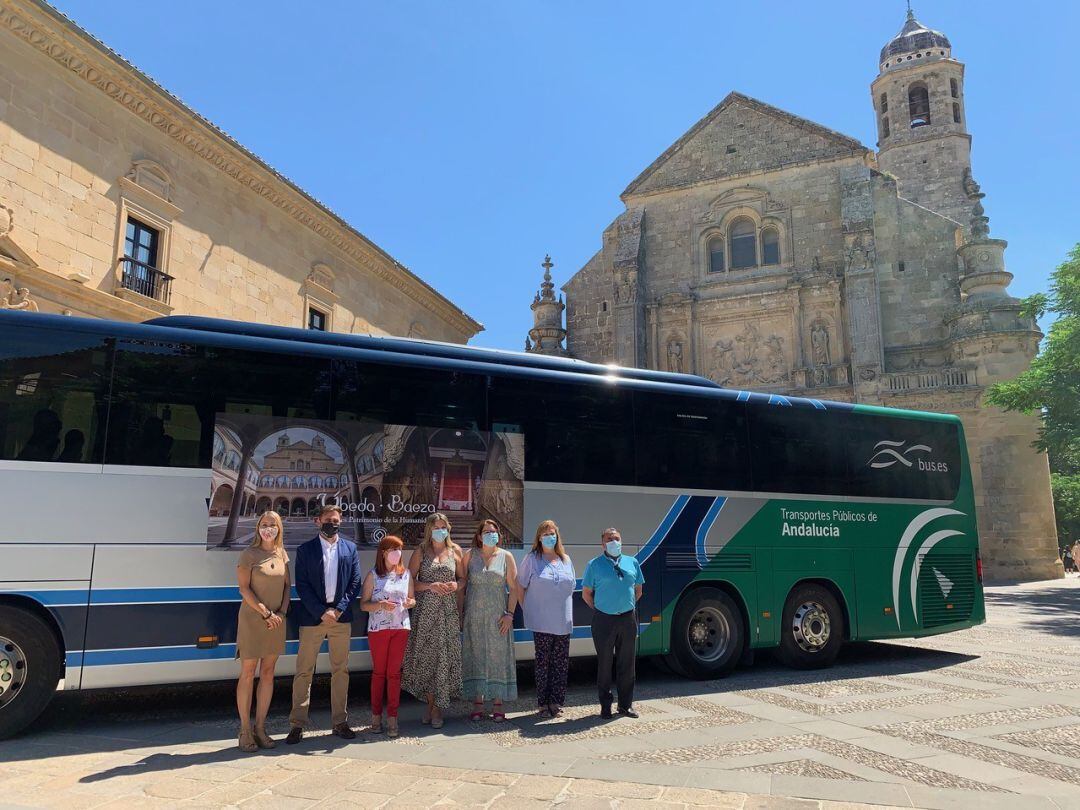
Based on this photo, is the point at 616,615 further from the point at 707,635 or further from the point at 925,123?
the point at 925,123

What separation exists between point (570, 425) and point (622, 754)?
10.8 ft

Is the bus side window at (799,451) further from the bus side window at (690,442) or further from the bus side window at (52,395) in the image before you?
the bus side window at (52,395)

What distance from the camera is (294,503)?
628 cm

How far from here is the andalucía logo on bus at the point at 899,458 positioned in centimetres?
938

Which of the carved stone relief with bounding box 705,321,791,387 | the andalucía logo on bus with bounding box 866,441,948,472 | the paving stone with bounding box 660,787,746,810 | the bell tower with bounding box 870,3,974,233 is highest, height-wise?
the bell tower with bounding box 870,3,974,233

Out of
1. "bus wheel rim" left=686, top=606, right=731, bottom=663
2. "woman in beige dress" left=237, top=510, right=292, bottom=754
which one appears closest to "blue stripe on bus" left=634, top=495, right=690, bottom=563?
"bus wheel rim" left=686, top=606, right=731, bottom=663

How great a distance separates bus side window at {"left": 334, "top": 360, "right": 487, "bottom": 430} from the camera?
6.59 meters

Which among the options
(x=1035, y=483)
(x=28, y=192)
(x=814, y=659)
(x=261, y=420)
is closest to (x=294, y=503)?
(x=261, y=420)

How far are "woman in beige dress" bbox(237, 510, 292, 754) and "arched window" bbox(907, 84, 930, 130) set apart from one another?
4403 centimetres

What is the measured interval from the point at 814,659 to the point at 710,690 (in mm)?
1997

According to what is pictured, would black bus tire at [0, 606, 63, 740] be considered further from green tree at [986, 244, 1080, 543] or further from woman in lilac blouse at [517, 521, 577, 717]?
green tree at [986, 244, 1080, 543]

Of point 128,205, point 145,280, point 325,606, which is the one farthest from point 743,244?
point 325,606

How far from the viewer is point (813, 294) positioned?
28469mm

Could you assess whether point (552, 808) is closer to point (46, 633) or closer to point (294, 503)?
point (294, 503)
